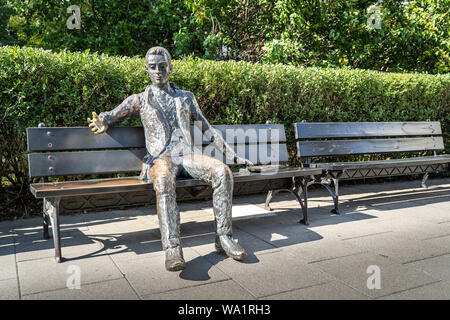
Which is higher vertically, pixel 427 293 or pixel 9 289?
pixel 9 289

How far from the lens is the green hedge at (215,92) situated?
4398 millimetres

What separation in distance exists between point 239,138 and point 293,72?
1.90 meters

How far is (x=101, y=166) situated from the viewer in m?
3.88

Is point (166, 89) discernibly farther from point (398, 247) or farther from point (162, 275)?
point (398, 247)

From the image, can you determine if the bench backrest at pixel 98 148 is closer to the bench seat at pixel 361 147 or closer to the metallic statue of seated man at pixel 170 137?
the metallic statue of seated man at pixel 170 137

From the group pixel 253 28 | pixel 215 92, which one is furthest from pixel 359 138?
pixel 253 28

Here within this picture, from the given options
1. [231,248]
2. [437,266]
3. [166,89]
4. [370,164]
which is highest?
[166,89]

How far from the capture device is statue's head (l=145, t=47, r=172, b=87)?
380cm

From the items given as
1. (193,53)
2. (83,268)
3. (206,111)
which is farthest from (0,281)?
(193,53)

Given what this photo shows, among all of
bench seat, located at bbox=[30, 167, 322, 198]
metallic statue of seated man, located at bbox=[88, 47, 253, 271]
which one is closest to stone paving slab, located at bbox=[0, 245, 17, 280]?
bench seat, located at bbox=[30, 167, 322, 198]

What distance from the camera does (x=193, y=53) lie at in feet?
30.8

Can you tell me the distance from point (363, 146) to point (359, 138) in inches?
14.6

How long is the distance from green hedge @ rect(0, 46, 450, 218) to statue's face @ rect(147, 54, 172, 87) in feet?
3.53
